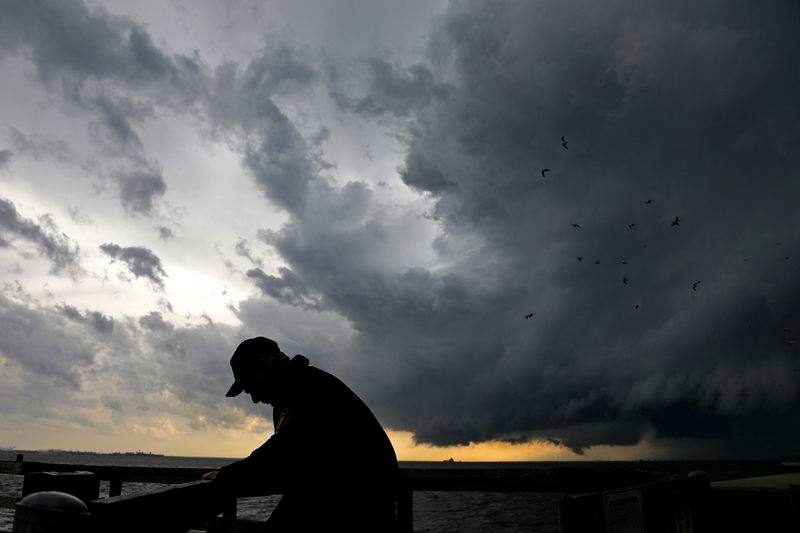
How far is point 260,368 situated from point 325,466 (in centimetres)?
53

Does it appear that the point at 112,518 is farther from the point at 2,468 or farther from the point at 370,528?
the point at 2,468

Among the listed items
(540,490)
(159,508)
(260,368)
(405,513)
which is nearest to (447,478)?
(405,513)

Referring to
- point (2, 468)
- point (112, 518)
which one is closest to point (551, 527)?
point (2, 468)

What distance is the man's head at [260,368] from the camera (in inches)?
102

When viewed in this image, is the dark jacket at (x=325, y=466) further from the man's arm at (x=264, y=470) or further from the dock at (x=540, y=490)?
the dock at (x=540, y=490)

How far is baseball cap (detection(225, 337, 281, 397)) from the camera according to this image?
2.61 metres

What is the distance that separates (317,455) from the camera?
95.3 inches

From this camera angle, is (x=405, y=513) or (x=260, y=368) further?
(x=405, y=513)

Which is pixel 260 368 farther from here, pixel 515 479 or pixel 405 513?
pixel 515 479

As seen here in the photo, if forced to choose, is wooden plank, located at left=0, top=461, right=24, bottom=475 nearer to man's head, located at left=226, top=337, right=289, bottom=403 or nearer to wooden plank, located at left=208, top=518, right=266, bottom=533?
wooden plank, located at left=208, top=518, right=266, bottom=533

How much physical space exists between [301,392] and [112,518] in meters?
0.86

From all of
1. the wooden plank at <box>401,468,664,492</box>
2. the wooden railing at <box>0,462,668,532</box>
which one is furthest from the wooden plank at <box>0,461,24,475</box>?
the wooden plank at <box>401,468,664,492</box>

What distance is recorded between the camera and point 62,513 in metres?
1.86

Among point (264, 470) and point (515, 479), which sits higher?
point (264, 470)
